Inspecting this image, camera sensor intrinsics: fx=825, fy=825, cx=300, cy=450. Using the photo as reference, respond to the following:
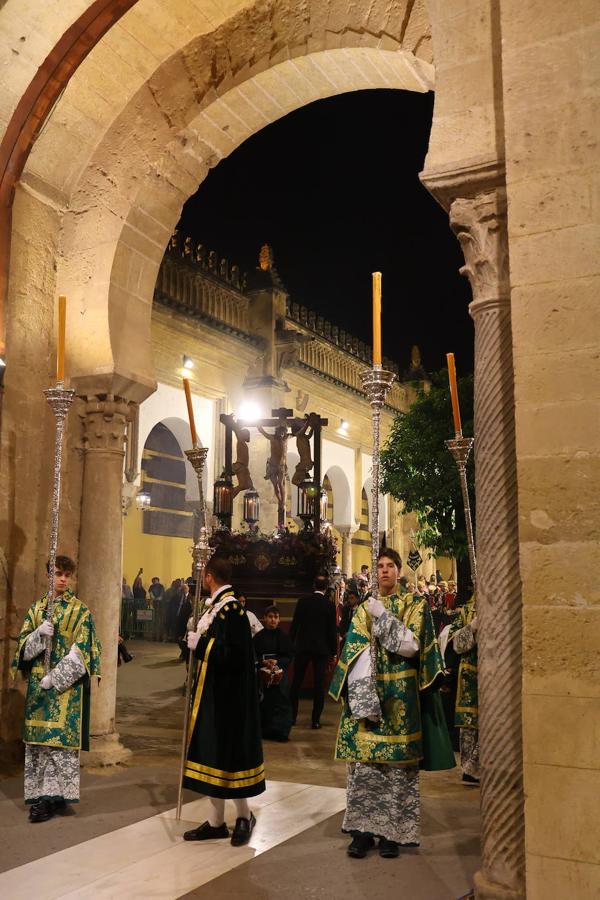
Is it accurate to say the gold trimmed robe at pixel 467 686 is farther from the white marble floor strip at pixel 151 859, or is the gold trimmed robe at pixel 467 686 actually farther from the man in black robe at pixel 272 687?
the man in black robe at pixel 272 687

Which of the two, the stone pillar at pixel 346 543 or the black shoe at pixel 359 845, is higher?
the stone pillar at pixel 346 543

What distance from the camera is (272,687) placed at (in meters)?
8.36

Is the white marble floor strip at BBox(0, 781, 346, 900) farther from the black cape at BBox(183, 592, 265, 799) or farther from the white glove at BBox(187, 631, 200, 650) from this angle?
the white glove at BBox(187, 631, 200, 650)

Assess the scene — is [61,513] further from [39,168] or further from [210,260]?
[210,260]

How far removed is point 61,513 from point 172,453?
15.5m

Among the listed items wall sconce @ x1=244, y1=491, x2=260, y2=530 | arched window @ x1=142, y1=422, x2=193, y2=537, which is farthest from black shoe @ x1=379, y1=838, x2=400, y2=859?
arched window @ x1=142, y1=422, x2=193, y2=537

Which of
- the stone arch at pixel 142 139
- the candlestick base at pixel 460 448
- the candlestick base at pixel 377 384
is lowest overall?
the candlestick base at pixel 460 448

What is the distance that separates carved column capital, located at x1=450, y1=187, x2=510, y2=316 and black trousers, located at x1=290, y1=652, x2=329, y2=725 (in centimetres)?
630

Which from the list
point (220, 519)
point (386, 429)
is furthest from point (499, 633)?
point (386, 429)

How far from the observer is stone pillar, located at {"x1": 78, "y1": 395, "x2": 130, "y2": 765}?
684 cm

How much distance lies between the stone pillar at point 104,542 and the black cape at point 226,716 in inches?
86.6

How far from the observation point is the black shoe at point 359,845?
4.47m

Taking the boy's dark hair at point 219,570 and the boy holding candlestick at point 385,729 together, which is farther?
the boy's dark hair at point 219,570

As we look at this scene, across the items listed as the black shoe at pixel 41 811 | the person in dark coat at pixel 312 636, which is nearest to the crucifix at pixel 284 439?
the person in dark coat at pixel 312 636
